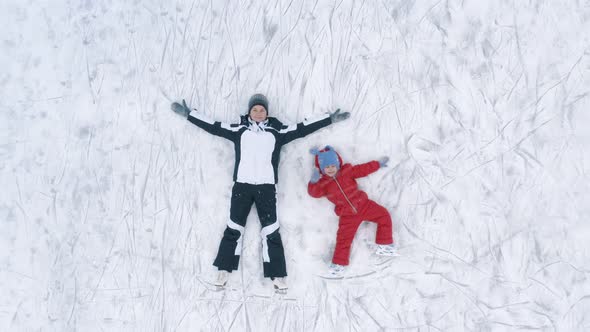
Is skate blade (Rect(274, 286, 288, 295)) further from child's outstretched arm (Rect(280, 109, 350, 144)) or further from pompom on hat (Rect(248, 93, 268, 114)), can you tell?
pompom on hat (Rect(248, 93, 268, 114))

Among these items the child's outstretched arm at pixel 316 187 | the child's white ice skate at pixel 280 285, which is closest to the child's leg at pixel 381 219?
the child's outstretched arm at pixel 316 187

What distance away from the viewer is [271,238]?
123 inches

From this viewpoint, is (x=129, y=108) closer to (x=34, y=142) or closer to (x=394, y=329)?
(x=34, y=142)

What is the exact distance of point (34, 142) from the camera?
11.1ft

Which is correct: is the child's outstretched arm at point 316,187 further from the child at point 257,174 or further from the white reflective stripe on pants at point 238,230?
the white reflective stripe on pants at point 238,230

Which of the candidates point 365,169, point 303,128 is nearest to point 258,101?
point 303,128

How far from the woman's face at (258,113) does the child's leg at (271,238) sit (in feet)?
1.59

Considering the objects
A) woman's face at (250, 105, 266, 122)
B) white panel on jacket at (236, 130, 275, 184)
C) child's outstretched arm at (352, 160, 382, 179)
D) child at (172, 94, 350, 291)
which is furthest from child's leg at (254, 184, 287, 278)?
child's outstretched arm at (352, 160, 382, 179)

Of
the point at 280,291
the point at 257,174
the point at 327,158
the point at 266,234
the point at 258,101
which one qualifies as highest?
the point at 258,101

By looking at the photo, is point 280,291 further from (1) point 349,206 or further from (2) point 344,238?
(1) point 349,206

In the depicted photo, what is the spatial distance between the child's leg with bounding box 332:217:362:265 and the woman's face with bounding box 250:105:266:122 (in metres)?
0.94

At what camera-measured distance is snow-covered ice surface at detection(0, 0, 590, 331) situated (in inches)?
127

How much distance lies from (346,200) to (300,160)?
1.65 feet

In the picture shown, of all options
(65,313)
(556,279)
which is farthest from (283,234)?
(556,279)
